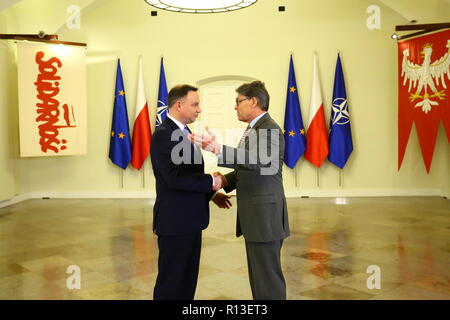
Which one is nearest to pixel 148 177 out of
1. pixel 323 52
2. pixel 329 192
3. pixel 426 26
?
pixel 329 192

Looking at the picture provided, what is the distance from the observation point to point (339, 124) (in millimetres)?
9805

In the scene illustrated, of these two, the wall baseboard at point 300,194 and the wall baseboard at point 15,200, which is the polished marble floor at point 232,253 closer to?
the wall baseboard at point 15,200

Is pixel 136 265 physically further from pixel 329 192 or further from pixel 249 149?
pixel 329 192

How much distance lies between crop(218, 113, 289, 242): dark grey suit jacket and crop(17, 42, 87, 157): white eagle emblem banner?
22.5 feet

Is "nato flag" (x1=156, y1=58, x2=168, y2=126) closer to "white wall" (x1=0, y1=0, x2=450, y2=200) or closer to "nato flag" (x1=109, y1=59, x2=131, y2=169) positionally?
"white wall" (x1=0, y1=0, x2=450, y2=200)

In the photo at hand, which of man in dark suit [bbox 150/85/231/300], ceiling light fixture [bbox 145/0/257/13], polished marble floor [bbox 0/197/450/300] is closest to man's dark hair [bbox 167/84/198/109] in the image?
man in dark suit [bbox 150/85/231/300]

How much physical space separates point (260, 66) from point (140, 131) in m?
2.84

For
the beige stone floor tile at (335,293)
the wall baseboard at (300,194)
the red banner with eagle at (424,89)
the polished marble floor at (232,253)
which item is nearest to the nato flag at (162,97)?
the wall baseboard at (300,194)

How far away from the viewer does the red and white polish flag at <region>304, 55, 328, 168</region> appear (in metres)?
9.85

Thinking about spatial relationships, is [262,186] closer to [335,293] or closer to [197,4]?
[335,293]

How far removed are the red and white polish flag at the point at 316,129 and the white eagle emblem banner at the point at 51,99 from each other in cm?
452

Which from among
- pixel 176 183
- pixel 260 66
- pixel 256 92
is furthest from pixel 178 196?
pixel 260 66

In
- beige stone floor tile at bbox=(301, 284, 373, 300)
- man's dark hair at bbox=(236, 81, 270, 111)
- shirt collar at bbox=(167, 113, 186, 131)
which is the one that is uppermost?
man's dark hair at bbox=(236, 81, 270, 111)
